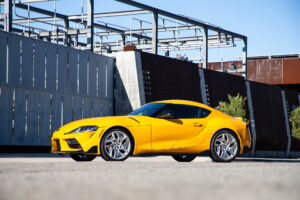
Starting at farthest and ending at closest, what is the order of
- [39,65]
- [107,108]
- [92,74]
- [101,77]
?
[107,108], [101,77], [92,74], [39,65]

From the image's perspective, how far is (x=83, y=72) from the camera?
21.0 metres

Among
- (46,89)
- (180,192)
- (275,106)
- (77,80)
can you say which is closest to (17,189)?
(180,192)

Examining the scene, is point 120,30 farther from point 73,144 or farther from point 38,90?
point 73,144

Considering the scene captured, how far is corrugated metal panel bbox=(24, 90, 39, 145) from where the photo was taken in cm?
1825

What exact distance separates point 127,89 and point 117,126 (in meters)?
11.9

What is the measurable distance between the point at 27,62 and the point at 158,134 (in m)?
8.94

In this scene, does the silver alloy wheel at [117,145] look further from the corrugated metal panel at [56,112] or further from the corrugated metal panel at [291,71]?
the corrugated metal panel at [291,71]

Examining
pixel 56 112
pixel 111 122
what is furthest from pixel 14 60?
pixel 111 122

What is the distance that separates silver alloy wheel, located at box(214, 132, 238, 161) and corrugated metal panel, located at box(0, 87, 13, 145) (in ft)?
28.5

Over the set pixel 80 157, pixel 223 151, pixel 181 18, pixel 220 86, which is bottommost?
pixel 80 157

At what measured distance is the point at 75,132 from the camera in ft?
33.6

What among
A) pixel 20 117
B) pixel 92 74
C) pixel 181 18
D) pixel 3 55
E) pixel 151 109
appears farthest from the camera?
pixel 181 18

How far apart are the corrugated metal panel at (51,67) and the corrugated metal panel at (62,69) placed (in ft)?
0.89

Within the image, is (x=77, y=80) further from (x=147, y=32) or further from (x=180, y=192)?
(x=180, y=192)
